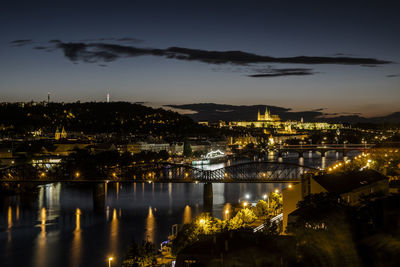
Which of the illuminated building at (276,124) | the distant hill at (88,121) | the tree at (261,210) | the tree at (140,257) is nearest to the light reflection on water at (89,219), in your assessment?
the tree at (261,210)

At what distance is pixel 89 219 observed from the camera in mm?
21156

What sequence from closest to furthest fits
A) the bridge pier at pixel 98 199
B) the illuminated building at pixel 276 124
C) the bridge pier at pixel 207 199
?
the bridge pier at pixel 207 199
the bridge pier at pixel 98 199
the illuminated building at pixel 276 124

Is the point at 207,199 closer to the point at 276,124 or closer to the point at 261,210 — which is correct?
the point at 261,210

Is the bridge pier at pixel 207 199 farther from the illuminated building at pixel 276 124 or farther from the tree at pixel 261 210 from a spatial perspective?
the illuminated building at pixel 276 124

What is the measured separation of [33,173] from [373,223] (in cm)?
2796

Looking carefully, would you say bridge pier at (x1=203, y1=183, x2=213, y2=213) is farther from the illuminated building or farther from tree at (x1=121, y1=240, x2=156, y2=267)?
the illuminated building

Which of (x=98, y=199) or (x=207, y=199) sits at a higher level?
(x=207, y=199)

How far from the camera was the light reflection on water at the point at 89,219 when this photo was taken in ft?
51.6

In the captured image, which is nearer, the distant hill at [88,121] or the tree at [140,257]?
the tree at [140,257]

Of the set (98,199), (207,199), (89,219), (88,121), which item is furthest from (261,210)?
(88,121)

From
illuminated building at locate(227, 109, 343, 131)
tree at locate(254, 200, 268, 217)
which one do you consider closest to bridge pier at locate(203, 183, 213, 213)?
tree at locate(254, 200, 268, 217)

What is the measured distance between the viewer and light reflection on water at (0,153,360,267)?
51.6ft

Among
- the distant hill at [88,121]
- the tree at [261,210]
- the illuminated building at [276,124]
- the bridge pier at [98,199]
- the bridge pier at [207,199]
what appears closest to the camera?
the tree at [261,210]

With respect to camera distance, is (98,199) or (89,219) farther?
(98,199)
